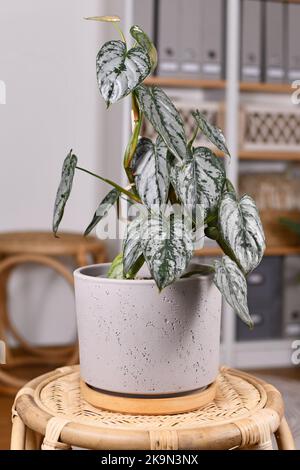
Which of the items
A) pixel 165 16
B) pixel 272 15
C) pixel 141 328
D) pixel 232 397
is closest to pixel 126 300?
pixel 141 328

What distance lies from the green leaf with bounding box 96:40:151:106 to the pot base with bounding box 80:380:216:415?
1.22ft

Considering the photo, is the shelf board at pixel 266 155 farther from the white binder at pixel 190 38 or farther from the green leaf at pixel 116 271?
the green leaf at pixel 116 271

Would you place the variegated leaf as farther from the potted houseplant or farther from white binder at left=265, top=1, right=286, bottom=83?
white binder at left=265, top=1, right=286, bottom=83

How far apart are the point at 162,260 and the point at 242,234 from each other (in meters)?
0.11

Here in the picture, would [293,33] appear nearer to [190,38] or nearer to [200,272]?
[190,38]

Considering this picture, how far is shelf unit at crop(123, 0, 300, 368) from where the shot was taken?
2410mm

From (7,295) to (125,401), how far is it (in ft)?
5.96

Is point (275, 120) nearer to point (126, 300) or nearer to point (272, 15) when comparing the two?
point (272, 15)

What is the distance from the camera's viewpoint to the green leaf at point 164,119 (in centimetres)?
73

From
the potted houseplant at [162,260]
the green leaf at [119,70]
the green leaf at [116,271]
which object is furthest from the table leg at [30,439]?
the green leaf at [119,70]

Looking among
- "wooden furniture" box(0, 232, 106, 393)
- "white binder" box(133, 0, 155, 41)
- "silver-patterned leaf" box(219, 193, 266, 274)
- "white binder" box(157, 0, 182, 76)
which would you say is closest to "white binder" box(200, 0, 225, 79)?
"white binder" box(157, 0, 182, 76)

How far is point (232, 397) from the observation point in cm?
87

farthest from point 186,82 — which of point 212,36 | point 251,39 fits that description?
point 251,39

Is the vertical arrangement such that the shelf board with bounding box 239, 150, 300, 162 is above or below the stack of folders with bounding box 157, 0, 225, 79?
below
